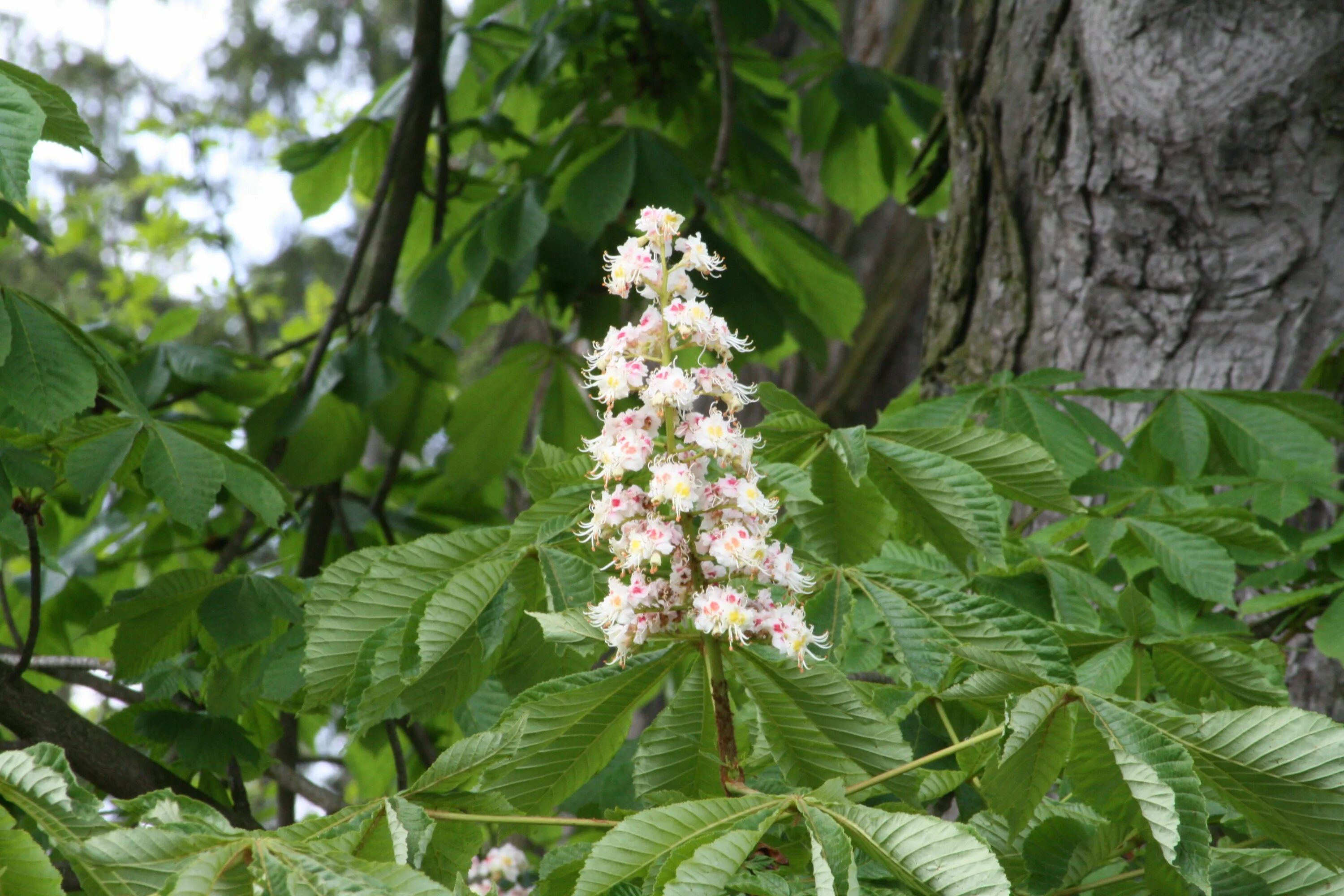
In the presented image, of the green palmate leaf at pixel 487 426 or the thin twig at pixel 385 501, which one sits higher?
the green palmate leaf at pixel 487 426

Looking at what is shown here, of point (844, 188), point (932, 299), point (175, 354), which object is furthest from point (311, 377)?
point (844, 188)

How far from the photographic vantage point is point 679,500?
0.82m

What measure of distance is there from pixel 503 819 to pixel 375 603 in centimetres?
25

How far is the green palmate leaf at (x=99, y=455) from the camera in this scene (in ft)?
4.09

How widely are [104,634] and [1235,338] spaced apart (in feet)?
7.46

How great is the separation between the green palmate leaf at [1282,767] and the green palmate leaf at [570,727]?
37 centimetres

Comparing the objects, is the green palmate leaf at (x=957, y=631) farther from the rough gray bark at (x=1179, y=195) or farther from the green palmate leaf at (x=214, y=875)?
the rough gray bark at (x=1179, y=195)

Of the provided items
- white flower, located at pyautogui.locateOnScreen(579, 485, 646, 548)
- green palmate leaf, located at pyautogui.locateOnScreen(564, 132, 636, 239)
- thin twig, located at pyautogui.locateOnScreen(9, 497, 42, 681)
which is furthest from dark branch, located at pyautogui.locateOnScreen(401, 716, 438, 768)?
white flower, located at pyautogui.locateOnScreen(579, 485, 646, 548)

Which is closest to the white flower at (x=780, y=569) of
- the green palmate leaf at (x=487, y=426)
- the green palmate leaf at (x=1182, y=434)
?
the green palmate leaf at (x=1182, y=434)

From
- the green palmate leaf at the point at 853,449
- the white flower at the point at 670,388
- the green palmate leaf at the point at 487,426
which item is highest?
the green palmate leaf at the point at 487,426

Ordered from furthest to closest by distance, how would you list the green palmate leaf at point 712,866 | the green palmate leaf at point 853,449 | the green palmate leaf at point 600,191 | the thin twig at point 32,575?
the green palmate leaf at point 600,191, the thin twig at point 32,575, the green palmate leaf at point 853,449, the green palmate leaf at point 712,866

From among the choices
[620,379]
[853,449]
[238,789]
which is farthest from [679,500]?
[238,789]

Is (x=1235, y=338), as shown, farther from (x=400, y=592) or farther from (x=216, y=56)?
(x=216, y=56)

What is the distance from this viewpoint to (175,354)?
7.24 ft
